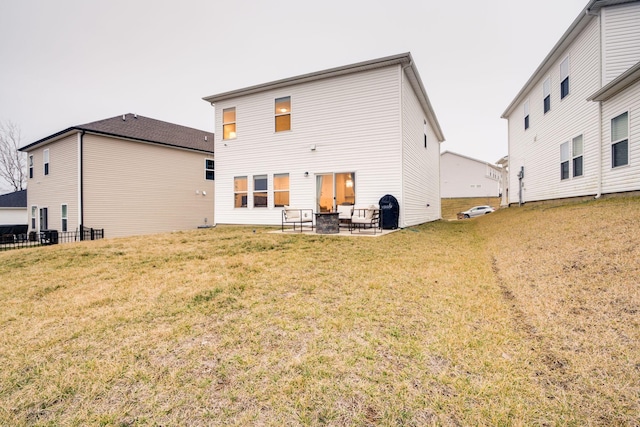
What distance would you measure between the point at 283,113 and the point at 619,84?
1116cm

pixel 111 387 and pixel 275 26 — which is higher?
pixel 275 26

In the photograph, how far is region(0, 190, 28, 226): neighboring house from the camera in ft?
85.7

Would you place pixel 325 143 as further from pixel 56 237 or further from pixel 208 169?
pixel 56 237

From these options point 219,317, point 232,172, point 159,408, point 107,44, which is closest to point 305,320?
point 219,317

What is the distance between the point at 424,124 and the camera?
47.9 feet

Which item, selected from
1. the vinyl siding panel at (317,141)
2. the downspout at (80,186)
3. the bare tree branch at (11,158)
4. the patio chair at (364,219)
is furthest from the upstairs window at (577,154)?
the bare tree branch at (11,158)

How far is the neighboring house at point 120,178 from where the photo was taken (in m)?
15.0

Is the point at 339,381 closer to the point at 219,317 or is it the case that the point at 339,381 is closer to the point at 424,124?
the point at 219,317

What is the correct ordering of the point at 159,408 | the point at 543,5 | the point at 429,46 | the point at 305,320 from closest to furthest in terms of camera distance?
1. the point at 159,408
2. the point at 305,320
3. the point at 543,5
4. the point at 429,46

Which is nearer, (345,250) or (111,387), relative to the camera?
(111,387)

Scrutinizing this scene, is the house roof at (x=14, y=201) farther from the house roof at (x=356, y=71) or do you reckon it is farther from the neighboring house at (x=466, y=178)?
the neighboring house at (x=466, y=178)

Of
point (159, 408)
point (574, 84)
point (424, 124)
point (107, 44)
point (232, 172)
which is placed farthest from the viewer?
point (107, 44)

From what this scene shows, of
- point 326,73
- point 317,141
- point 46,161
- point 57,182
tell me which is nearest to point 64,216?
point 57,182

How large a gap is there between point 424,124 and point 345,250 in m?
11.0
